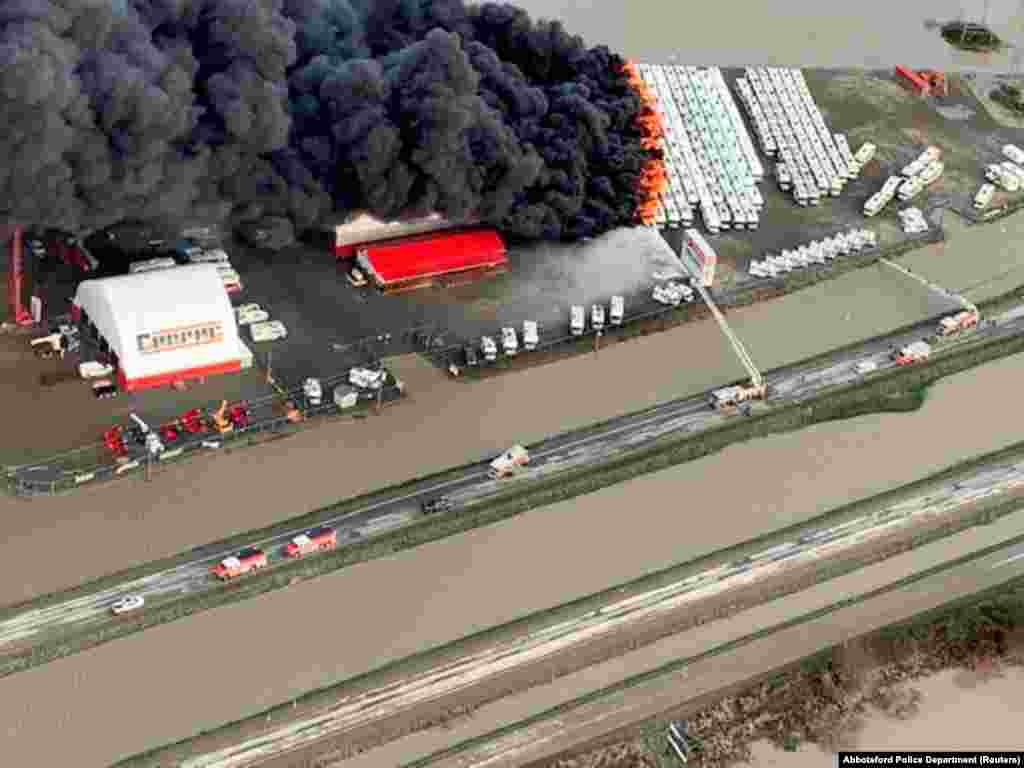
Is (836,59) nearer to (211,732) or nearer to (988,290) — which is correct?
(988,290)

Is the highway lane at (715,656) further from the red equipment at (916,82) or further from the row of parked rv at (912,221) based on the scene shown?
the red equipment at (916,82)

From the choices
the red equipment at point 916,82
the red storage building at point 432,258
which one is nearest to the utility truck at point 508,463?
the red storage building at point 432,258

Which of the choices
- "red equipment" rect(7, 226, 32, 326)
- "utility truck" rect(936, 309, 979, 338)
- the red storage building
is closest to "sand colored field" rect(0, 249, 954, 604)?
"utility truck" rect(936, 309, 979, 338)

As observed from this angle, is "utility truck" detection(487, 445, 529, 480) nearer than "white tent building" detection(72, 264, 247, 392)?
Yes

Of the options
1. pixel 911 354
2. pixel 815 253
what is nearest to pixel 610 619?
pixel 911 354

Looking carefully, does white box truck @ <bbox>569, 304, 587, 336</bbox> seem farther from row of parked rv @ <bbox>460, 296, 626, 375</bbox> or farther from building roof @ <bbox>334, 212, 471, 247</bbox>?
building roof @ <bbox>334, 212, 471, 247</bbox>

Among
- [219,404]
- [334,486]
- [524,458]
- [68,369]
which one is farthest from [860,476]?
[68,369]

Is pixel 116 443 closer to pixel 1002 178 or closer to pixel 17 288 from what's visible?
pixel 17 288
